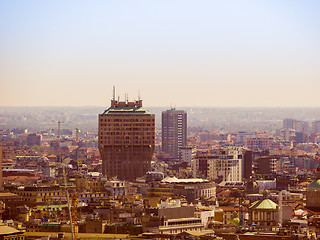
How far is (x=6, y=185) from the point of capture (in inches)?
3954

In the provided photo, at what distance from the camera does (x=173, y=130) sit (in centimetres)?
17875

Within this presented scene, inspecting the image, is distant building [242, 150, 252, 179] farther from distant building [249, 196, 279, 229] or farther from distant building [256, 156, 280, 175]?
distant building [249, 196, 279, 229]

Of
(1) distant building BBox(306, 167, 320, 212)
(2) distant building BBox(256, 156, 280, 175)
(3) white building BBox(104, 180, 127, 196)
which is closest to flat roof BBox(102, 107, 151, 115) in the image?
(2) distant building BBox(256, 156, 280, 175)

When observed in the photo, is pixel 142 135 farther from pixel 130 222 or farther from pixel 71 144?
pixel 71 144

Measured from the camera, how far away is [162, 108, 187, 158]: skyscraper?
173962 millimetres

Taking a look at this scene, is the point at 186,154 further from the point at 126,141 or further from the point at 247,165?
the point at 126,141

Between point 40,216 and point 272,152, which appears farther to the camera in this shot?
point 272,152

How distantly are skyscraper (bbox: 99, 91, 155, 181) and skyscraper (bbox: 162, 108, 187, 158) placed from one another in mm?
47713

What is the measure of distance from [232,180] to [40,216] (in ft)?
167

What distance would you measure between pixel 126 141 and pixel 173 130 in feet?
191

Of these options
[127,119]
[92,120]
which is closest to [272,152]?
[92,120]

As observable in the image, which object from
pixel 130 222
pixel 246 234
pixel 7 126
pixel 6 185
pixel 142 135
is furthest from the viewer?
pixel 7 126

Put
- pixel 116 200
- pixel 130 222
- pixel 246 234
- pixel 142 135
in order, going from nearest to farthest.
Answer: pixel 246 234
pixel 130 222
pixel 116 200
pixel 142 135

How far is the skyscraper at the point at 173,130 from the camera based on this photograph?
17396 centimetres
